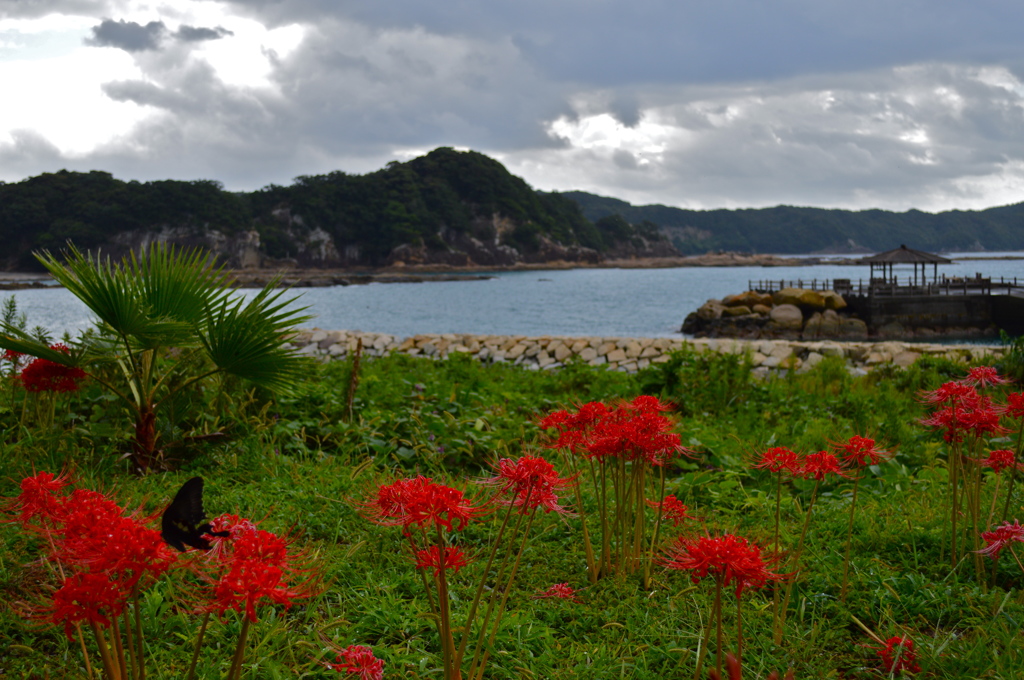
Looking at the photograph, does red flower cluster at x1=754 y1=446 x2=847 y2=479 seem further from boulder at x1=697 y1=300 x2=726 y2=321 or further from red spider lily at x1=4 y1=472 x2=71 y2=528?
boulder at x1=697 y1=300 x2=726 y2=321

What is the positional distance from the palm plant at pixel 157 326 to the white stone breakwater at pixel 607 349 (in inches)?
291

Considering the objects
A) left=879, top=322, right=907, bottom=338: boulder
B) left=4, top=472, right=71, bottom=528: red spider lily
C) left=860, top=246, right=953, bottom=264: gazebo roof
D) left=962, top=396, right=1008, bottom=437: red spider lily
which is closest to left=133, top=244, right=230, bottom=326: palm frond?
left=4, top=472, right=71, bottom=528: red spider lily

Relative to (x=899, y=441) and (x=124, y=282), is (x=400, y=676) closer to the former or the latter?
(x=124, y=282)

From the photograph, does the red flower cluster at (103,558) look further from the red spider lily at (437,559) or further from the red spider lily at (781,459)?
the red spider lily at (781,459)

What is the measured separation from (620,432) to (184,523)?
134 centimetres

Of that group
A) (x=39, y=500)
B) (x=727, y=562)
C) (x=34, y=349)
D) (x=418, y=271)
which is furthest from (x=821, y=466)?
(x=418, y=271)

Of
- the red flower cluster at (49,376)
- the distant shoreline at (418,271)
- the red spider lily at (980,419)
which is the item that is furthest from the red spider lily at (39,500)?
the distant shoreline at (418,271)

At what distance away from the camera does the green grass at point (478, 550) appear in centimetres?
231

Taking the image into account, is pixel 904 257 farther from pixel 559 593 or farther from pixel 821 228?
pixel 821 228

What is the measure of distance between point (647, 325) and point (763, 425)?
29.2 m

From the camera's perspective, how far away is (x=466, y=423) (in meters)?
5.36

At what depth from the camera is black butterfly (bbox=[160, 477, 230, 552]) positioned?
4.53 ft

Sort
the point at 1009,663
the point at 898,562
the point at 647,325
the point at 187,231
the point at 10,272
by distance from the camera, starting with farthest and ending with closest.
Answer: the point at 187,231, the point at 10,272, the point at 647,325, the point at 898,562, the point at 1009,663

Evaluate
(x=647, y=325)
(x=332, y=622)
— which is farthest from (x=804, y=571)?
(x=647, y=325)
